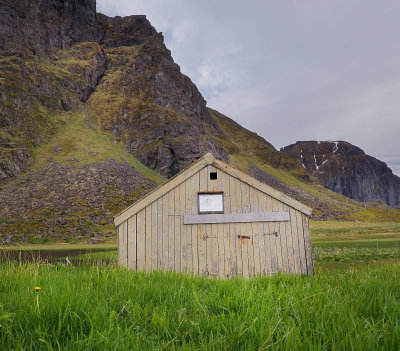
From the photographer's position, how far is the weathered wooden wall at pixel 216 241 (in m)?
10.3

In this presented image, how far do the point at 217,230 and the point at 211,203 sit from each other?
1046 mm

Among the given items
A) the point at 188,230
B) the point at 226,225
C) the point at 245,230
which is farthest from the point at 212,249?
the point at 245,230

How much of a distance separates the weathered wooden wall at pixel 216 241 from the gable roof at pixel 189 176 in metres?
0.18

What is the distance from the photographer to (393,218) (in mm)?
96688

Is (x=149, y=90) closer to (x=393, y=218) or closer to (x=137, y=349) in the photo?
(x=393, y=218)

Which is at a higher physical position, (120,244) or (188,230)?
(188,230)

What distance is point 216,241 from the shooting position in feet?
34.5

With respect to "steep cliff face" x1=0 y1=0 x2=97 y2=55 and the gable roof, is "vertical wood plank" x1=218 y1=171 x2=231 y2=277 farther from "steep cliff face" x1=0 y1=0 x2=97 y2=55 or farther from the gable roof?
"steep cliff face" x1=0 y1=0 x2=97 y2=55

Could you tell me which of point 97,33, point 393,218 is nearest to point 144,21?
point 97,33

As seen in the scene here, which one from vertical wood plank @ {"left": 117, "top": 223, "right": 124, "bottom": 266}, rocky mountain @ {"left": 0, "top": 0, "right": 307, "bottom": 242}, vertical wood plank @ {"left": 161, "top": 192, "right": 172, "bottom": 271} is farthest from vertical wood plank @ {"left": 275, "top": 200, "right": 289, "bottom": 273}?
rocky mountain @ {"left": 0, "top": 0, "right": 307, "bottom": 242}

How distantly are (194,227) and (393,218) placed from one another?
109865 millimetres

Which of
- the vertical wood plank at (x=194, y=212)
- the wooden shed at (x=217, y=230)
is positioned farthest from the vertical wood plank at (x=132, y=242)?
the vertical wood plank at (x=194, y=212)

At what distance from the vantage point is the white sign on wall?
10.8 m

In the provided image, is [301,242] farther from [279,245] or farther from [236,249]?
[236,249]
